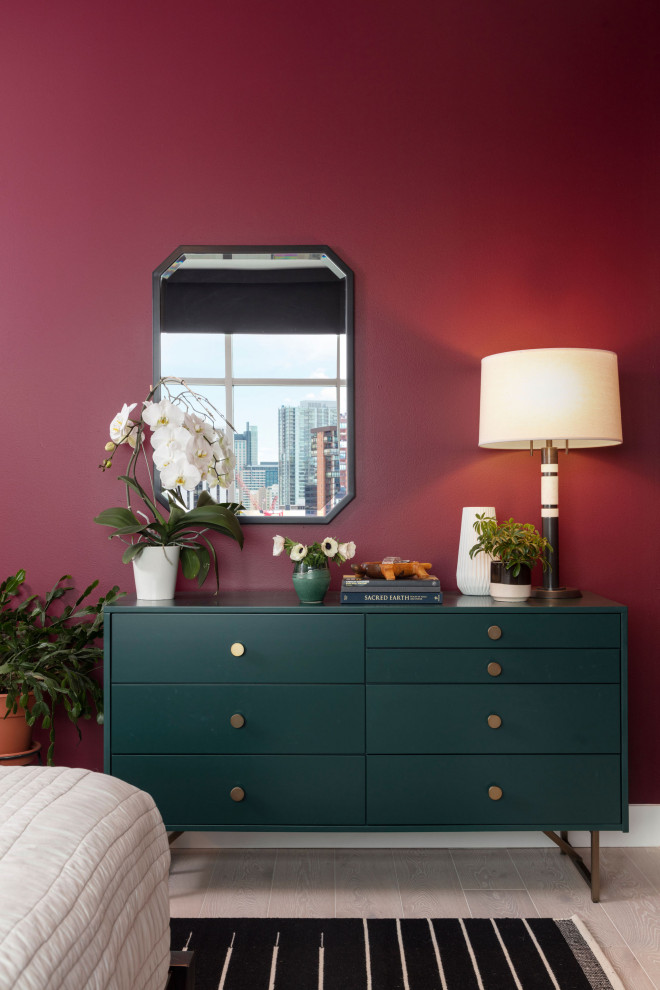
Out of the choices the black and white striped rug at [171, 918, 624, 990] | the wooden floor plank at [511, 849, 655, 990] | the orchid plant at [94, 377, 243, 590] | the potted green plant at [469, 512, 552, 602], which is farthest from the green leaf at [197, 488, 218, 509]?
the wooden floor plank at [511, 849, 655, 990]

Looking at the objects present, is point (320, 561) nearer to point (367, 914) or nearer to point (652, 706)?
point (367, 914)

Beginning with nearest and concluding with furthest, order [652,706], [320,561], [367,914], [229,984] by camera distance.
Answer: [229,984] < [367,914] < [320,561] < [652,706]

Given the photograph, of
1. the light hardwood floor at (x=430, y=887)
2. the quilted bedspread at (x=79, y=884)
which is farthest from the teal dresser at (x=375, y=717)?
the quilted bedspread at (x=79, y=884)

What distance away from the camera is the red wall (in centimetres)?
246

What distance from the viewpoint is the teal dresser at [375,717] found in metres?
2.05

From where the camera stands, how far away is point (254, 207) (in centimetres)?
246

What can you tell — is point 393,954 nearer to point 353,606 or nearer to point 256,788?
point 256,788

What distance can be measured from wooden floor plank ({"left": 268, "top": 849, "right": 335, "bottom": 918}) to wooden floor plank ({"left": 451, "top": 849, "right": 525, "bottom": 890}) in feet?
1.31

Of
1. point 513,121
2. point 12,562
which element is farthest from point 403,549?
point 513,121

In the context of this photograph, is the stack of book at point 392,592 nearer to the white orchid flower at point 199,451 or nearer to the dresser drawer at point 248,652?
the dresser drawer at point 248,652

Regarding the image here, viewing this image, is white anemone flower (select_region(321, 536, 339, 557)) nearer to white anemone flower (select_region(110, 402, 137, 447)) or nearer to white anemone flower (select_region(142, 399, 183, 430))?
white anemone flower (select_region(142, 399, 183, 430))

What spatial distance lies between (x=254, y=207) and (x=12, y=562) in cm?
145

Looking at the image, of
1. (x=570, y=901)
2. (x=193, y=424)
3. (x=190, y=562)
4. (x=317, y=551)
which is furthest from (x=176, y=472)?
(x=570, y=901)

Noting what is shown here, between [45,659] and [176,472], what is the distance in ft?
2.25
